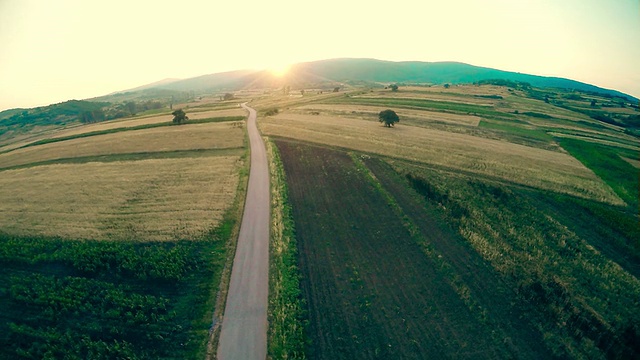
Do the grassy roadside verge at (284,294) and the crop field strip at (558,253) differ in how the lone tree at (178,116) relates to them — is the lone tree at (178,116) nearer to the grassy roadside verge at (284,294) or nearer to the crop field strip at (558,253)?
the grassy roadside verge at (284,294)

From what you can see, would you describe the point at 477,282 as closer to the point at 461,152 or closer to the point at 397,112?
the point at 461,152

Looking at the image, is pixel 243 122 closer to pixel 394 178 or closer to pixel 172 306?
pixel 394 178

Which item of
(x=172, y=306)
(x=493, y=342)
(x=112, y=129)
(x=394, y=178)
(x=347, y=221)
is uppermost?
(x=112, y=129)

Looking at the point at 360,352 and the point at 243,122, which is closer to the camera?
the point at 360,352

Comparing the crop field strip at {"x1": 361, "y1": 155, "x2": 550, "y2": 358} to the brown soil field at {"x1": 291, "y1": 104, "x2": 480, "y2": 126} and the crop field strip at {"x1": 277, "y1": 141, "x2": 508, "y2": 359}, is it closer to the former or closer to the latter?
the crop field strip at {"x1": 277, "y1": 141, "x2": 508, "y2": 359}

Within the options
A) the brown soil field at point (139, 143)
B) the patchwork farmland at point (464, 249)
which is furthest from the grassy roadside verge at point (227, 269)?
the brown soil field at point (139, 143)

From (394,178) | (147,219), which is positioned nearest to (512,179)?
(394,178)
